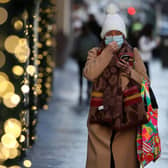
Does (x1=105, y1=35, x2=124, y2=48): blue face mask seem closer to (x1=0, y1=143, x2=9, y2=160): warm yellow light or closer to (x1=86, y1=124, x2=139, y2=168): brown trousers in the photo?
(x1=86, y1=124, x2=139, y2=168): brown trousers

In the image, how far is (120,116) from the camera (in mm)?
5207

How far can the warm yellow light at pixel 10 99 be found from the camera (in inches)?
161

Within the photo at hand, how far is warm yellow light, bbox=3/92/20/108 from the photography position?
4.09m

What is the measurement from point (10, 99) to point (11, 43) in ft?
1.33

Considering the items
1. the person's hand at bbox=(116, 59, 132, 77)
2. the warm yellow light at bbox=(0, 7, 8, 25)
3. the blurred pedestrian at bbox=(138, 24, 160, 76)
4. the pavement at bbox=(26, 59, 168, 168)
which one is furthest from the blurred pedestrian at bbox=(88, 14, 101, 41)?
the warm yellow light at bbox=(0, 7, 8, 25)

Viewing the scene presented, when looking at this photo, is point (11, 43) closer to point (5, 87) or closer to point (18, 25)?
point (18, 25)

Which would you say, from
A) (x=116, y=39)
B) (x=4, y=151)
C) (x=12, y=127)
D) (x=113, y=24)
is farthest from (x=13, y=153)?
(x=113, y=24)

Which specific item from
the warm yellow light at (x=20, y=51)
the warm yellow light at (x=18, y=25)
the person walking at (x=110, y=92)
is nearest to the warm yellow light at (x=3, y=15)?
the warm yellow light at (x=18, y=25)

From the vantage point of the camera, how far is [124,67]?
5.28 metres

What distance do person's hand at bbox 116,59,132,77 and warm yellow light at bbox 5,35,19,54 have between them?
1.48m

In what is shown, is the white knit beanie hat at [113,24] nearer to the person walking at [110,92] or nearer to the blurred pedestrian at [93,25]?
the person walking at [110,92]

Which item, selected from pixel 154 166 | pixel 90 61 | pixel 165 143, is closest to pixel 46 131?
pixel 165 143

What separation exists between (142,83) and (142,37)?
8052 millimetres

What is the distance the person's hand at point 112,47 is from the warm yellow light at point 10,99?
136cm
